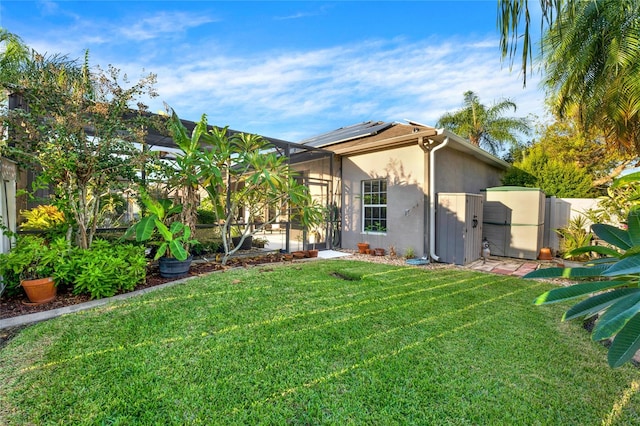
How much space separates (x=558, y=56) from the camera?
24.6ft

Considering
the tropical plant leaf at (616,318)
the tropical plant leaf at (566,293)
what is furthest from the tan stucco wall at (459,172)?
the tropical plant leaf at (616,318)

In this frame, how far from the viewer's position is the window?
9.39 meters

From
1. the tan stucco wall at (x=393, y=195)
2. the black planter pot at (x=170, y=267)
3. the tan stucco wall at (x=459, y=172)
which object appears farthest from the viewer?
the tan stucco wall at (x=459, y=172)

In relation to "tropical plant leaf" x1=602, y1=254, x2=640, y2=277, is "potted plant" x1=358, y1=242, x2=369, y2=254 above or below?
below

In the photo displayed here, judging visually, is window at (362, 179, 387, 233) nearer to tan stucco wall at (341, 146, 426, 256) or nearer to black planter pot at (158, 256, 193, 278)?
tan stucco wall at (341, 146, 426, 256)

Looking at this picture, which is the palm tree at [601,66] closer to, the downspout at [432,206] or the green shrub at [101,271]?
the downspout at [432,206]

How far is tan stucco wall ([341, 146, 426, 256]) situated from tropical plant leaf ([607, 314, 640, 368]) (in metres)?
7.21

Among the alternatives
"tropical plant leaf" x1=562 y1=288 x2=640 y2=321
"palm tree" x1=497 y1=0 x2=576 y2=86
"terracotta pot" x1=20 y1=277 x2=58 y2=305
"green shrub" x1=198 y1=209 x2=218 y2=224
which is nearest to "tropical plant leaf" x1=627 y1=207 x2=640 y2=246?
"tropical plant leaf" x1=562 y1=288 x2=640 y2=321

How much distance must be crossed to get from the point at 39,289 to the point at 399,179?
327 inches

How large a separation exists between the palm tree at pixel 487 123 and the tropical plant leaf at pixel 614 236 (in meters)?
19.7

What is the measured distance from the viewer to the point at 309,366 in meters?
2.65

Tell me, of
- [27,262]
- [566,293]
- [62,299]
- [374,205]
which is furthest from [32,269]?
[374,205]

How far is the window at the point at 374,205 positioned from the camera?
9390mm

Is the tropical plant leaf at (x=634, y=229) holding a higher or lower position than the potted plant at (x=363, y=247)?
higher
